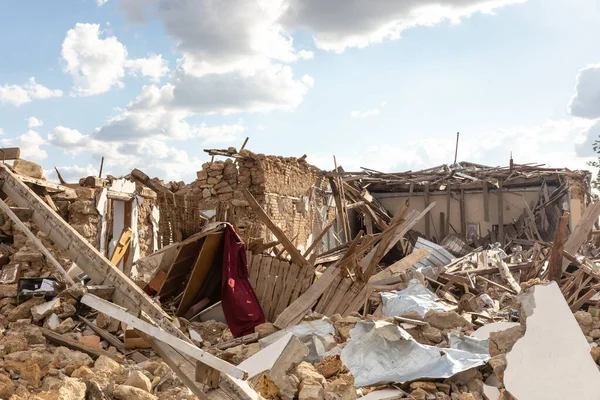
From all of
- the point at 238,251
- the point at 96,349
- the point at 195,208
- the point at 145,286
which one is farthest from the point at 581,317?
the point at 195,208

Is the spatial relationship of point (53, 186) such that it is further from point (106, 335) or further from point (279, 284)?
point (279, 284)

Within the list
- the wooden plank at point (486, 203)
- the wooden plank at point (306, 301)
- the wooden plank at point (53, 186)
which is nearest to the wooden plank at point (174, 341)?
the wooden plank at point (306, 301)

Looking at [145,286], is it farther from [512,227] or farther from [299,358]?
[512,227]

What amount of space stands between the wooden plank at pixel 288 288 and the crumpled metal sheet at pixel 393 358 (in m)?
2.10

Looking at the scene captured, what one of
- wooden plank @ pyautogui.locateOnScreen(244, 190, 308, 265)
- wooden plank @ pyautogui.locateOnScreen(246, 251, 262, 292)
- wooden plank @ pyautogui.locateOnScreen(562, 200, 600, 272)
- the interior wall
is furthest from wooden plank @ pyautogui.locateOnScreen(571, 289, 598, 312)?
the interior wall

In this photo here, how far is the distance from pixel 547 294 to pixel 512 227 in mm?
13555

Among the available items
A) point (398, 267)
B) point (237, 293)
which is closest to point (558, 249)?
point (398, 267)

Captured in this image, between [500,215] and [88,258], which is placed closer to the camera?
[88,258]

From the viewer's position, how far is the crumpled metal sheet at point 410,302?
681 centimetres

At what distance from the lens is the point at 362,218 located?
704 inches

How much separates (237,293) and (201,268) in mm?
698

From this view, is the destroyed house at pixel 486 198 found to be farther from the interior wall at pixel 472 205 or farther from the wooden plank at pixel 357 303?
the wooden plank at pixel 357 303

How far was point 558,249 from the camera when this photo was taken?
729 cm

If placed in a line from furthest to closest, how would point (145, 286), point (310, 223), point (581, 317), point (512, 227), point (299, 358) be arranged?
point (512, 227), point (310, 223), point (145, 286), point (581, 317), point (299, 358)
